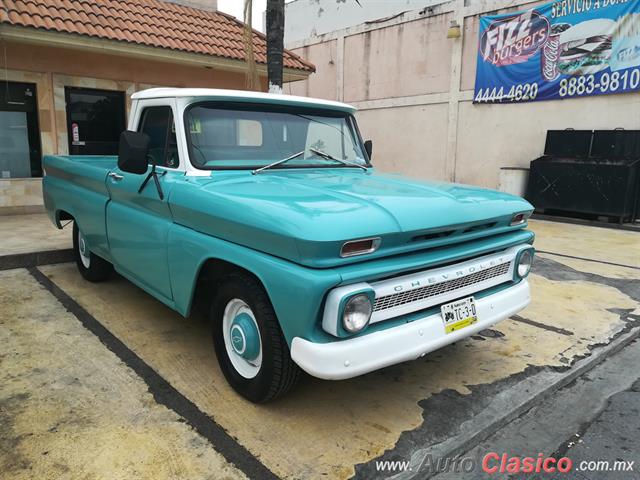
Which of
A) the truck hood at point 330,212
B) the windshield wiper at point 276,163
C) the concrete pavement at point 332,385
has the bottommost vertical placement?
the concrete pavement at point 332,385

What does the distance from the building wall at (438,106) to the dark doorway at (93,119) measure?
8.72 metres

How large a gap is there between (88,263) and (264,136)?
8.27 feet

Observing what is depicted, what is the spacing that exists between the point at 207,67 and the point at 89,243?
6.24 m

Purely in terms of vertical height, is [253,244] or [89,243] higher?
[253,244]

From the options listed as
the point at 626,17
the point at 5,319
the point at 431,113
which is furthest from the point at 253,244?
the point at 431,113

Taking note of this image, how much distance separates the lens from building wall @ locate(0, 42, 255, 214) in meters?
8.09

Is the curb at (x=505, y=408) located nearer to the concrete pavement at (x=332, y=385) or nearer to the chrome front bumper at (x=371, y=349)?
the concrete pavement at (x=332, y=385)

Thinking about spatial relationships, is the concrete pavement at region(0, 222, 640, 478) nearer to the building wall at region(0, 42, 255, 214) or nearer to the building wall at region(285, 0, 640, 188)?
the building wall at region(0, 42, 255, 214)

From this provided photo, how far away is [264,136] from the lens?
11.9ft

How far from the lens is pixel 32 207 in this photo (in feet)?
28.0

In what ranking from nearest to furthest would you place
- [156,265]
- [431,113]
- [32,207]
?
1. [156,265]
2. [32,207]
3. [431,113]

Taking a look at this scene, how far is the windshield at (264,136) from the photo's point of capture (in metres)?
3.37

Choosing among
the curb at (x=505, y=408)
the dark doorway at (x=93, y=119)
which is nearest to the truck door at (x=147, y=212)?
the curb at (x=505, y=408)

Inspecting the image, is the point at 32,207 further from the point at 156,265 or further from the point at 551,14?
the point at 551,14
